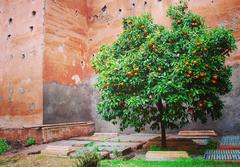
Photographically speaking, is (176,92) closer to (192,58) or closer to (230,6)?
(192,58)

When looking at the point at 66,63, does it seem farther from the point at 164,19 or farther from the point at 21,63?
the point at 164,19

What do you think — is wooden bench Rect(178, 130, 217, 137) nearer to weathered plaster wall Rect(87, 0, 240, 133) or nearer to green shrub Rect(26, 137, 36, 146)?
weathered plaster wall Rect(87, 0, 240, 133)

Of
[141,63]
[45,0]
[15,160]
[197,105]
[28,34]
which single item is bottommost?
[15,160]

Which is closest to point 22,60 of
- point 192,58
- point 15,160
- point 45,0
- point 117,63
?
point 45,0

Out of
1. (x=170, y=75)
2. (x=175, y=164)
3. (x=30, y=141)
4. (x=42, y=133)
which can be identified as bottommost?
(x=175, y=164)

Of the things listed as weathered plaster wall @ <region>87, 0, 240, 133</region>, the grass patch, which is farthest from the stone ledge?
the grass patch

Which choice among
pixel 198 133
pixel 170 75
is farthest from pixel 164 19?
pixel 170 75

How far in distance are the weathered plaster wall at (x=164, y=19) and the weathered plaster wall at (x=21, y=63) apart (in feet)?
9.37

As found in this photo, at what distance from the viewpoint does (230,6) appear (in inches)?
339

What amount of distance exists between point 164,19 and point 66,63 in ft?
14.6

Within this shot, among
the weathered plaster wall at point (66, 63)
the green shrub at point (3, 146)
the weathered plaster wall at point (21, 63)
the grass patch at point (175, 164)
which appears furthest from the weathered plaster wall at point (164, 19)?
the grass patch at point (175, 164)

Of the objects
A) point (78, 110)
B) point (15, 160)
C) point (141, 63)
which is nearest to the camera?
point (141, 63)

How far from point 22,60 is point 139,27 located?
209 inches

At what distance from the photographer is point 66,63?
31.3 ft
